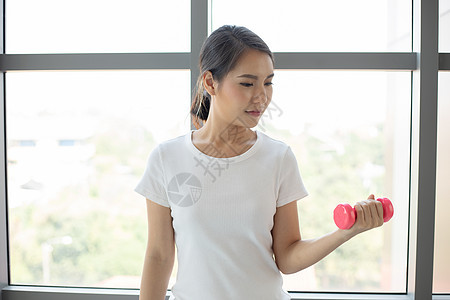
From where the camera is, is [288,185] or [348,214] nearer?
[348,214]

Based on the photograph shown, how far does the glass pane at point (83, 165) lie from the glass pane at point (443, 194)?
3.54 ft

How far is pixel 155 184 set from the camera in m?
1.04

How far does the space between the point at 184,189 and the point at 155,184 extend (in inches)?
3.5

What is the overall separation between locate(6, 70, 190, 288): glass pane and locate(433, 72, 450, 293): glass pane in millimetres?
1079

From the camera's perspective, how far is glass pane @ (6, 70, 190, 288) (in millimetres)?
1578

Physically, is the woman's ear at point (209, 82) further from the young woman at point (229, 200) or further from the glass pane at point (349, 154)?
the glass pane at point (349, 154)

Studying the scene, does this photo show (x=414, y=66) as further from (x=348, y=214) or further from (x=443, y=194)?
(x=348, y=214)

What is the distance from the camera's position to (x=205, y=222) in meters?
0.98

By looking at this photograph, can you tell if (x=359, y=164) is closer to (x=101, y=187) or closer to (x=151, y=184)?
(x=151, y=184)

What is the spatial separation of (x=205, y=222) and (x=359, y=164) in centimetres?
85

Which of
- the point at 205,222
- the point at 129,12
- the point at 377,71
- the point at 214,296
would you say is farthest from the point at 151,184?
the point at 377,71

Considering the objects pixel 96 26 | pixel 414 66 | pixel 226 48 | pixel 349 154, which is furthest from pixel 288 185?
pixel 96 26

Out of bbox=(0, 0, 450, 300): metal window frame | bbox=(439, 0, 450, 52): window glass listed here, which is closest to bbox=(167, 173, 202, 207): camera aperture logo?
bbox=(0, 0, 450, 300): metal window frame

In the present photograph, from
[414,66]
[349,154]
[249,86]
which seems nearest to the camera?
[249,86]
